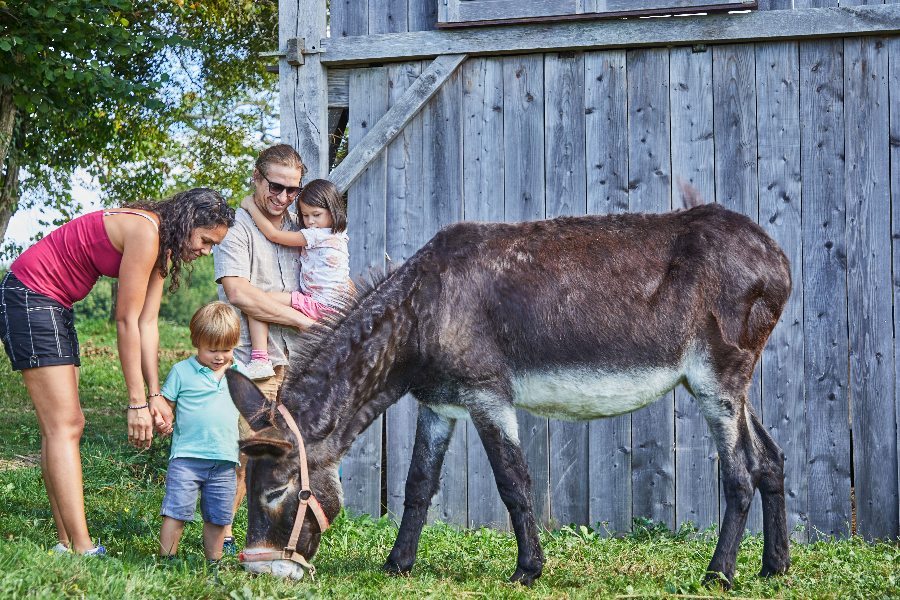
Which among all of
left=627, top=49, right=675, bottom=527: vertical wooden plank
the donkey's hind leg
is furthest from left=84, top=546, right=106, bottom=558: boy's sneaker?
left=627, top=49, right=675, bottom=527: vertical wooden plank

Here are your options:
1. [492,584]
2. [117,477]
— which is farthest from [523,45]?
[117,477]

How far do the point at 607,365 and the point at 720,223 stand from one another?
102 centimetres

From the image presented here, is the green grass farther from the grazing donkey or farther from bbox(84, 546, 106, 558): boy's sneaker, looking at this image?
the grazing donkey

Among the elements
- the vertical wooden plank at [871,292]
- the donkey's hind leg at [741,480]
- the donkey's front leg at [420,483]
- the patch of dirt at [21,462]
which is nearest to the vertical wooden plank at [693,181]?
the vertical wooden plank at [871,292]

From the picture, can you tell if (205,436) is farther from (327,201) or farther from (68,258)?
(327,201)

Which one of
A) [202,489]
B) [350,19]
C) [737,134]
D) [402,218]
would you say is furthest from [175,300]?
[737,134]

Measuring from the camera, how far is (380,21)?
5.34 m

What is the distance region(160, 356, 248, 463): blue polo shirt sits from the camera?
3.85 meters

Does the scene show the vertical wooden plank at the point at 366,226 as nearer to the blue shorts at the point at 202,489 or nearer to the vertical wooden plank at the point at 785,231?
the blue shorts at the point at 202,489

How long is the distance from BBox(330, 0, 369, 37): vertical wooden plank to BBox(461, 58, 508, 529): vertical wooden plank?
818 millimetres

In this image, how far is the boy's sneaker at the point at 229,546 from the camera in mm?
4078

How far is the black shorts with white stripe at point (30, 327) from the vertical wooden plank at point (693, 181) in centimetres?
376

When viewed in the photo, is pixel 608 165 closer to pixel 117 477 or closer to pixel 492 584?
pixel 492 584

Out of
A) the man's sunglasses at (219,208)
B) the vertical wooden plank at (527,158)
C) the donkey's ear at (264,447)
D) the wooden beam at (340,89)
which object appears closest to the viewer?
the donkey's ear at (264,447)
